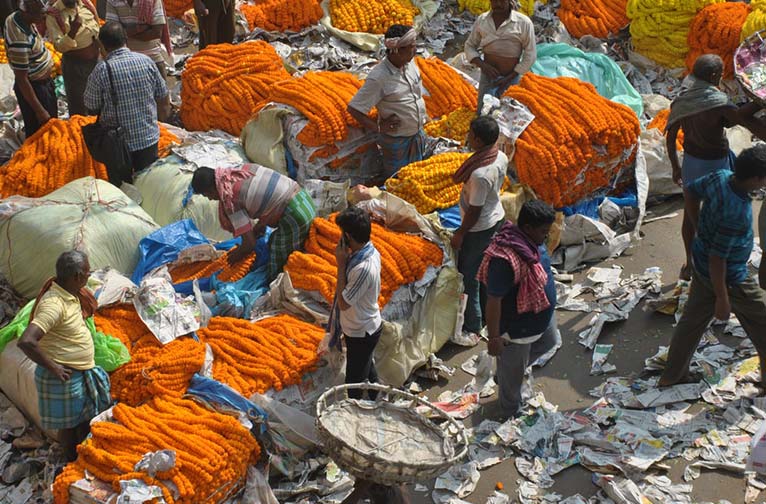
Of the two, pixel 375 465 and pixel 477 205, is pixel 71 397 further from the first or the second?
pixel 477 205

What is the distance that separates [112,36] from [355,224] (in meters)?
2.91

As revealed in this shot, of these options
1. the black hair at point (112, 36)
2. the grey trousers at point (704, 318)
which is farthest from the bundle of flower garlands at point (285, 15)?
the grey trousers at point (704, 318)

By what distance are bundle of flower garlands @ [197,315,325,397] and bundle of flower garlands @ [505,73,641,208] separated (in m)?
2.20

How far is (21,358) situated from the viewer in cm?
528

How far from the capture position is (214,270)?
6.23m

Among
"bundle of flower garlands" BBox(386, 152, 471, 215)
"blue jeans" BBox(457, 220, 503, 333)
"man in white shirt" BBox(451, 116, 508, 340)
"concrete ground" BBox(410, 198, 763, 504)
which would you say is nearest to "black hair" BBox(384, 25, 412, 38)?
"bundle of flower garlands" BBox(386, 152, 471, 215)

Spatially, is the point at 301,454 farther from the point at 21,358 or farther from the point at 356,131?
the point at 356,131

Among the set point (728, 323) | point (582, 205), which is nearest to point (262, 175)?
point (582, 205)

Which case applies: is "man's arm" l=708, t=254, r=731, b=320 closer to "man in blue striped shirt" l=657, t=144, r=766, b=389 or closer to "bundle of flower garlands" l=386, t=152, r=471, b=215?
"man in blue striped shirt" l=657, t=144, r=766, b=389

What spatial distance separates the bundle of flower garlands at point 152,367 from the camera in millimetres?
5074

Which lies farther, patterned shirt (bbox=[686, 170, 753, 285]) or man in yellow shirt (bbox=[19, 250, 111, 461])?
patterned shirt (bbox=[686, 170, 753, 285])

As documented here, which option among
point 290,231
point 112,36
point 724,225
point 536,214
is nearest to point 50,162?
point 112,36

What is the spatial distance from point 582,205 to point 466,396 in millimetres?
2189

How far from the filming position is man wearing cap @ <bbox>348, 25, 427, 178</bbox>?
21.8 feet
